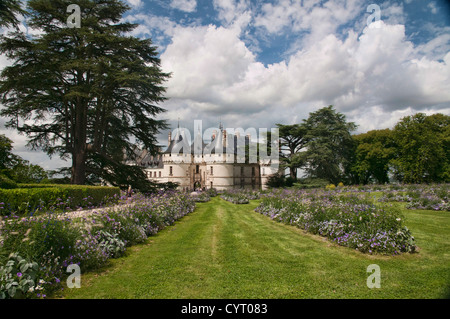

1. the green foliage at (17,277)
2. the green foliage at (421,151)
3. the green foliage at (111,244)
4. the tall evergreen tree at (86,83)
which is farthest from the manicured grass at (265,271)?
the green foliage at (421,151)

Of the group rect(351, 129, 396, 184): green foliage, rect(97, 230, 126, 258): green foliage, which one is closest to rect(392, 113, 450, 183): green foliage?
rect(351, 129, 396, 184): green foliage

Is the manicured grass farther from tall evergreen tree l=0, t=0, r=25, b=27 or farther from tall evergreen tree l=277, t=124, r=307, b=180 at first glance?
tall evergreen tree l=277, t=124, r=307, b=180

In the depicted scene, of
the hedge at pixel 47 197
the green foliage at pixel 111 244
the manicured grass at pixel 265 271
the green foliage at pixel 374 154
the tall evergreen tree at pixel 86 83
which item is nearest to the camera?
the manicured grass at pixel 265 271

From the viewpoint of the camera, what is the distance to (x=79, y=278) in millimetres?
4359

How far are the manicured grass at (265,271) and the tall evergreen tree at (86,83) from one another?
11.6 m

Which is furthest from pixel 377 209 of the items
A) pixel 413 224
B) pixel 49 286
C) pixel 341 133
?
pixel 341 133

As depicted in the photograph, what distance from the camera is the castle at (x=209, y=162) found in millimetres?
43531

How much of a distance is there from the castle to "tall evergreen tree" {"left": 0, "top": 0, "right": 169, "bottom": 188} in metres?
24.3

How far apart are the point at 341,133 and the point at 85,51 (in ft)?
96.6

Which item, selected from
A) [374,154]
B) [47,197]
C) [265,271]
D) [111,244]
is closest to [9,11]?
[47,197]

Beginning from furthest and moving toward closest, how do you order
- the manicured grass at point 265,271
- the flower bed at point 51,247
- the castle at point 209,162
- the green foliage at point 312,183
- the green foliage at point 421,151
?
the castle at point 209,162, the green foliage at point 312,183, the green foliage at point 421,151, the manicured grass at point 265,271, the flower bed at point 51,247

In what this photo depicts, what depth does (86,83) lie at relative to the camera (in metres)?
16.1

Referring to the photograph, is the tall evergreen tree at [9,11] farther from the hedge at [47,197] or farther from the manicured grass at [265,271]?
the manicured grass at [265,271]
